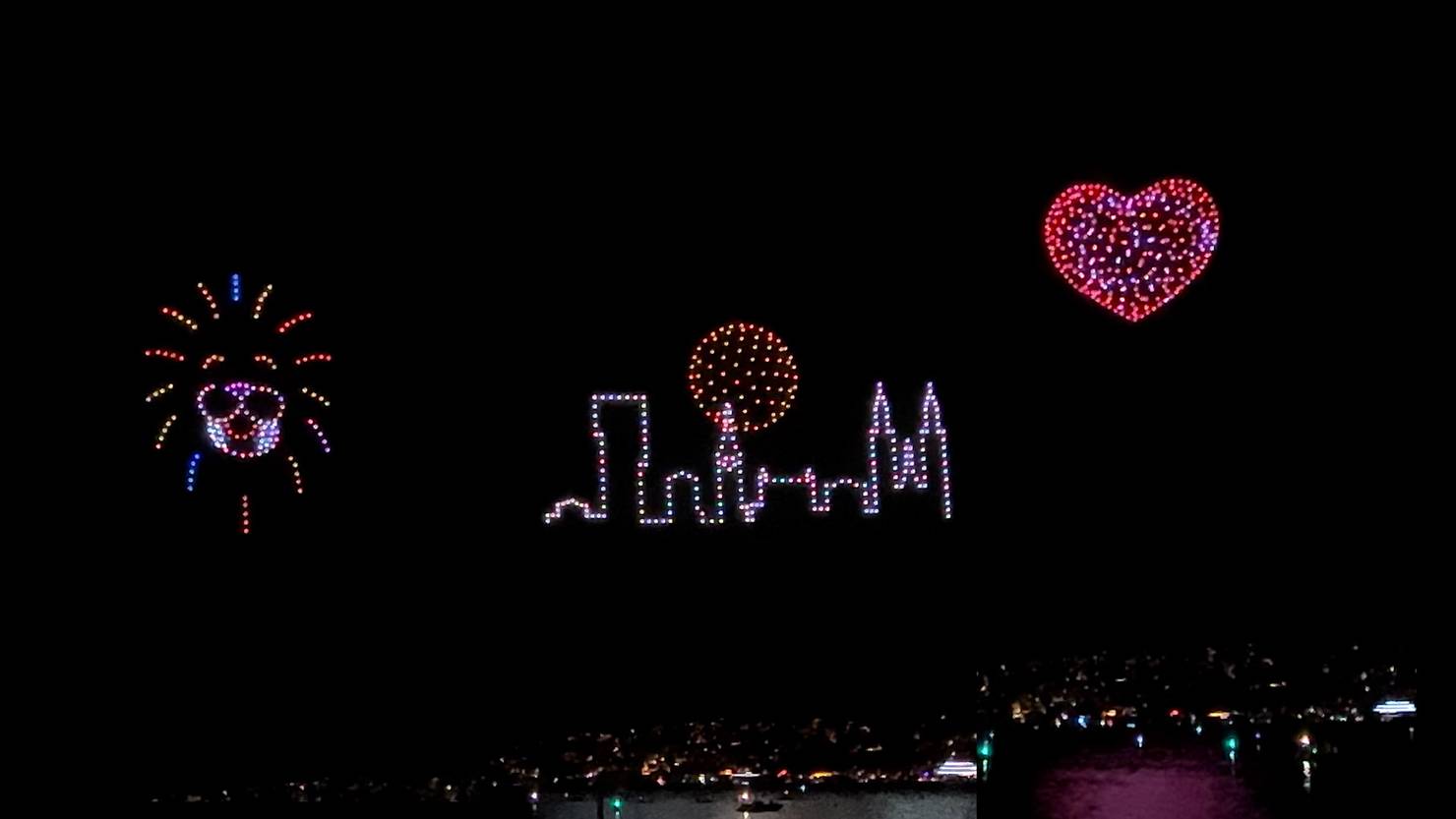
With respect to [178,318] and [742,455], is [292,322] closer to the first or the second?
[178,318]

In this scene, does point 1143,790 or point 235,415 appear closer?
point 1143,790

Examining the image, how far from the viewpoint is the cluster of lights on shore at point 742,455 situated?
6.89 m

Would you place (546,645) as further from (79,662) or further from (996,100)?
(996,100)

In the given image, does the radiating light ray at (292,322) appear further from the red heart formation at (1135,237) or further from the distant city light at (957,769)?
the distant city light at (957,769)

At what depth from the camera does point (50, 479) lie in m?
6.68

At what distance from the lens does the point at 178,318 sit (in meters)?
6.75

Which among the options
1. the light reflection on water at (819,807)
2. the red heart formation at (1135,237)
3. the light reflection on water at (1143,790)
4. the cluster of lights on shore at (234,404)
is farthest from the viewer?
the cluster of lights on shore at (234,404)

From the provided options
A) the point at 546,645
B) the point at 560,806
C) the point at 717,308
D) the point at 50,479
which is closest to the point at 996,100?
the point at 717,308

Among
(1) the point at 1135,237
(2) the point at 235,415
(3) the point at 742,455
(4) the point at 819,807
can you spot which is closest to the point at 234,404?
(2) the point at 235,415

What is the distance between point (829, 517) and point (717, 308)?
3.12 ft

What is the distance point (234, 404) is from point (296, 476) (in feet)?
1.21

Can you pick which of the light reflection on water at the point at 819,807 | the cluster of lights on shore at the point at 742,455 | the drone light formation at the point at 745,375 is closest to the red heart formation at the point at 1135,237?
the cluster of lights on shore at the point at 742,455

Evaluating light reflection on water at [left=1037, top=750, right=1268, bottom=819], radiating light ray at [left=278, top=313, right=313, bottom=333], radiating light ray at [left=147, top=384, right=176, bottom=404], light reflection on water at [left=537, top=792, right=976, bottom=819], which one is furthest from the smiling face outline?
light reflection on water at [left=1037, top=750, right=1268, bottom=819]

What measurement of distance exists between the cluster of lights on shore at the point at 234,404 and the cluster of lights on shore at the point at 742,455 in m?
1.15
